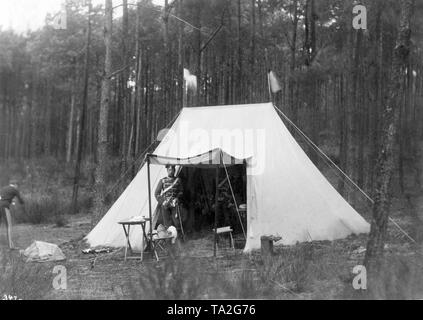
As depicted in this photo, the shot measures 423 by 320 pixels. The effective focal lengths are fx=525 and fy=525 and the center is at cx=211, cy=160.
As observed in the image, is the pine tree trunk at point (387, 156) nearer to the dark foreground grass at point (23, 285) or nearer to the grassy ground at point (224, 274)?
the grassy ground at point (224, 274)

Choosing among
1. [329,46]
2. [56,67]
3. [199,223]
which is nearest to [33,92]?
[56,67]

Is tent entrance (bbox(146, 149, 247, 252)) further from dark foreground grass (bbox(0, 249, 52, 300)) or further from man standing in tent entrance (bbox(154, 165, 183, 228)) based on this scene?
dark foreground grass (bbox(0, 249, 52, 300))

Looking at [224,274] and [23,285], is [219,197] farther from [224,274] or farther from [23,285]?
[23,285]

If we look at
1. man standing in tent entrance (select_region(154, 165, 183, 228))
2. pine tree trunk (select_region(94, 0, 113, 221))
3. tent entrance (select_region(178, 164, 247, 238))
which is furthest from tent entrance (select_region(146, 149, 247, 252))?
pine tree trunk (select_region(94, 0, 113, 221))

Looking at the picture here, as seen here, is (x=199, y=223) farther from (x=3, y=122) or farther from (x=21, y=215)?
(x=3, y=122)

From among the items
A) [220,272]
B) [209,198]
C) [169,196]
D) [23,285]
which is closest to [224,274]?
[220,272]

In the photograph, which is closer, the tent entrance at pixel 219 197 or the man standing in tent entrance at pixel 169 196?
the man standing in tent entrance at pixel 169 196

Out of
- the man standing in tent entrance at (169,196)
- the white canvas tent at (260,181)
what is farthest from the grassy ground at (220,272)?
the man standing in tent entrance at (169,196)

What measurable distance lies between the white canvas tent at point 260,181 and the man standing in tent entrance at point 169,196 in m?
0.37

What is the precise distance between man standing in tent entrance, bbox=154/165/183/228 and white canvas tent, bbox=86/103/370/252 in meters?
0.37

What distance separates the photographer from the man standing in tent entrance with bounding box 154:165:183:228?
8.59 metres

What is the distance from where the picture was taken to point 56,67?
21.9m

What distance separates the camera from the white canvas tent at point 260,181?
8.62 m
